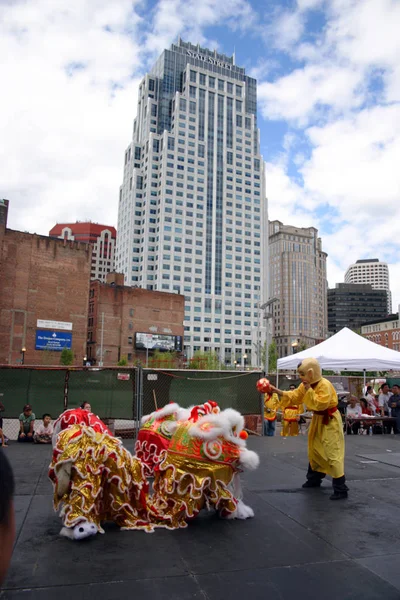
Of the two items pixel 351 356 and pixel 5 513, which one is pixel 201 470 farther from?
pixel 351 356

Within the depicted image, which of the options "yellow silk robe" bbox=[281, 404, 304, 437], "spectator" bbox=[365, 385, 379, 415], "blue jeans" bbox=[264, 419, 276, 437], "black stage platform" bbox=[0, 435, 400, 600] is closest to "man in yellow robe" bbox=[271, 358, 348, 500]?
"black stage platform" bbox=[0, 435, 400, 600]

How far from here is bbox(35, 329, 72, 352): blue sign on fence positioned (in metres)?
53.5

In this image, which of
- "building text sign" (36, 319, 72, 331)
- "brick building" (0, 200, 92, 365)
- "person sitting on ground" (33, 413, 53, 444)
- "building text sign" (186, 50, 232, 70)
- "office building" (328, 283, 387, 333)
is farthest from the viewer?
"office building" (328, 283, 387, 333)

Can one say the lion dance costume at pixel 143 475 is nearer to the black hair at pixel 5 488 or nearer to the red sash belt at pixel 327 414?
the red sash belt at pixel 327 414

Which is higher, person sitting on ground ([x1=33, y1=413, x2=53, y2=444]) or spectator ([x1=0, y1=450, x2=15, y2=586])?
spectator ([x1=0, y1=450, x2=15, y2=586])

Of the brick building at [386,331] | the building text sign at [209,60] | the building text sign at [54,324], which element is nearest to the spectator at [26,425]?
the building text sign at [54,324]

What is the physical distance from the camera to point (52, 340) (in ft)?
179

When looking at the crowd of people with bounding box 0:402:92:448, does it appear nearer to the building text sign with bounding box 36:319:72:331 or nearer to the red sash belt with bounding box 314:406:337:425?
the red sash belt with bounding box 314:406:337:425

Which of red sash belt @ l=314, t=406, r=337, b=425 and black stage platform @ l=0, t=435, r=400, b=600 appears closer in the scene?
black stage platform @ l=0, t=435, r=400, b=600

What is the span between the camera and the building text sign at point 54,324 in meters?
54.3

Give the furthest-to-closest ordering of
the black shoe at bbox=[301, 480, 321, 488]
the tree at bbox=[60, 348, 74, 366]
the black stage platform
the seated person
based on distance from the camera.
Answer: the tree at bbox=[60, 348, 74, 366] → the seated person → the black shoe at bbox=[301, 480, 321, 488] → the black stage platform

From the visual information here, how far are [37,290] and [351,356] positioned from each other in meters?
47.8

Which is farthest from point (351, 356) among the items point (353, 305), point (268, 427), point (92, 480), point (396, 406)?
point (353, 305)

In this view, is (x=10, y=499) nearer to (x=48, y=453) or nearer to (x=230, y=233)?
(x=48, y=453)
